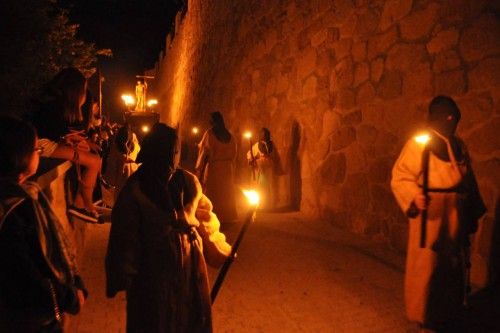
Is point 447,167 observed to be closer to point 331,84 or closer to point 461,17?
point 461,17

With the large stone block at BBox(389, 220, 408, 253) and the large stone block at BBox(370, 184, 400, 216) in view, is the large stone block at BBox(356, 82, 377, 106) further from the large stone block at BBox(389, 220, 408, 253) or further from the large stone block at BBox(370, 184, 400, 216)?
the large stone block at BBox(389, 220, 408, 253)

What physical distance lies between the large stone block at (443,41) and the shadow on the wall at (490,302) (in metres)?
1.89

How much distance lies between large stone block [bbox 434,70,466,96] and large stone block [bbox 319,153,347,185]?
224 cm

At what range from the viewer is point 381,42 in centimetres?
632

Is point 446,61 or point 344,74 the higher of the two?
point 344,74

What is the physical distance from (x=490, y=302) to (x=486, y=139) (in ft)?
5.37

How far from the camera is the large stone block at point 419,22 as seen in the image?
537cm

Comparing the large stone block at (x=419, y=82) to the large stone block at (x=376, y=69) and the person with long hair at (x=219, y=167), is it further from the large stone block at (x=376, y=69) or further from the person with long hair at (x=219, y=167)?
the person with long hair at (x=219, y=167)

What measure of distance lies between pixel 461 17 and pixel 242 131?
702 centimetres

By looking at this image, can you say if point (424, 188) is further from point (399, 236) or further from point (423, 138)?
point (399, 236)

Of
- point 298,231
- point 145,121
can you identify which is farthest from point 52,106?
point 145,121

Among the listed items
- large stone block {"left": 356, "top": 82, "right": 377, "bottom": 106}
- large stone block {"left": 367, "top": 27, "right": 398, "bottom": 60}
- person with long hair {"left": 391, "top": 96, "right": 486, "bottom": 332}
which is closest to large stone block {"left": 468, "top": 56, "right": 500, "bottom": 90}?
person with long hair {"left": 391, "top": 96, "right": 486, "bottom": 332}

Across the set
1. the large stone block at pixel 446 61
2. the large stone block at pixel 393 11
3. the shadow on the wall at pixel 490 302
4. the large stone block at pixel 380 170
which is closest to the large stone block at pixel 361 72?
the large stone block at pixel 393 11

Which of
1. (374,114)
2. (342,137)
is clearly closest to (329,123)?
(342,137)
